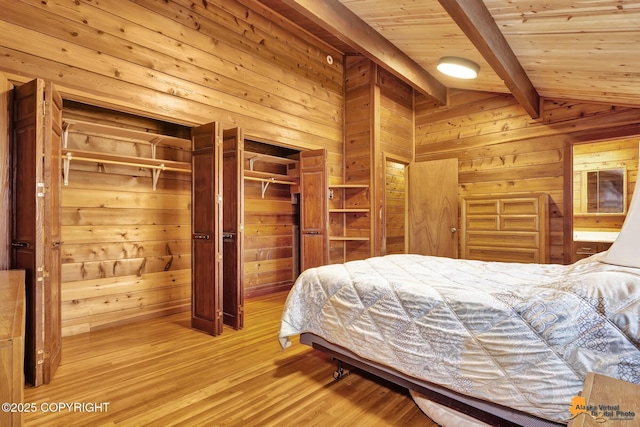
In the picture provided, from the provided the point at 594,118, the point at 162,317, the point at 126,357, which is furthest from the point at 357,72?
the point at 126,357

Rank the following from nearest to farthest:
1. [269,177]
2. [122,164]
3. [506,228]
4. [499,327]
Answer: [499,327] < [122,164] < [506,228] < [269,177]

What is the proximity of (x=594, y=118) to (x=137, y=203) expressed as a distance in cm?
538

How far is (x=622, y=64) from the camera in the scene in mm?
2607

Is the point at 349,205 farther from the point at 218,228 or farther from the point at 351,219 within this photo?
the point at 218,228

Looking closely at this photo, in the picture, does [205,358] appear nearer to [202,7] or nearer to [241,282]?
[241,282]

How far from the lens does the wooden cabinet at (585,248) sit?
4012 mm

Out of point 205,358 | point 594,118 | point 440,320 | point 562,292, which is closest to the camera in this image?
point 562,292

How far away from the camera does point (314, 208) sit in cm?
436

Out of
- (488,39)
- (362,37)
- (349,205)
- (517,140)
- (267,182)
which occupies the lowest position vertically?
(349,205)

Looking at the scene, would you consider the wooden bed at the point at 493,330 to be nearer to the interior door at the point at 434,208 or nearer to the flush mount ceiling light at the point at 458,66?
the flush mount ceiling light at the point at 458,66

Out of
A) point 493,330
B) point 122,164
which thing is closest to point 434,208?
point 493,330

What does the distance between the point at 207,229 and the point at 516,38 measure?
10.6 ft

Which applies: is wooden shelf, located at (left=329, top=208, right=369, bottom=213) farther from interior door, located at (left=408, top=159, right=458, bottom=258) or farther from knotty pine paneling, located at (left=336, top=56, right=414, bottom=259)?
interior door, located at (left=408, top=159, right=458, bottom=258)

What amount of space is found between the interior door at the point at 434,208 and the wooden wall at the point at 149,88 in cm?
193
